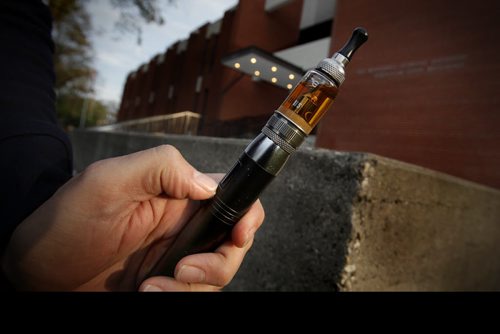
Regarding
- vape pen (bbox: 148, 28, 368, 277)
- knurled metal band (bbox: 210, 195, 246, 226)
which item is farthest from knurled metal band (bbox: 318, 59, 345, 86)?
knurled metal band (bbox: 210, 195, 246, 226)

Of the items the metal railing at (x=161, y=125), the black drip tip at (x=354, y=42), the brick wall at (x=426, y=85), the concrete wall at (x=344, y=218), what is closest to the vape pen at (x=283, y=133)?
the black drip tip at (x=354, y=42)

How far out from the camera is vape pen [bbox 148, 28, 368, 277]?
0.42 meters

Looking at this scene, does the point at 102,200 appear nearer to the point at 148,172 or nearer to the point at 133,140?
the point at 148,172

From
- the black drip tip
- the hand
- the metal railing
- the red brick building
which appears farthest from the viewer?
the red brick building

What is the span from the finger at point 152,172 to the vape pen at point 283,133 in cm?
14

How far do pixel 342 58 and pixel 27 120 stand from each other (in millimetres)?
812

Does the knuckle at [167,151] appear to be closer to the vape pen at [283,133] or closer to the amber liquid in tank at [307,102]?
the vape pen at [283,133]

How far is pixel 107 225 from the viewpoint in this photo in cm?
73

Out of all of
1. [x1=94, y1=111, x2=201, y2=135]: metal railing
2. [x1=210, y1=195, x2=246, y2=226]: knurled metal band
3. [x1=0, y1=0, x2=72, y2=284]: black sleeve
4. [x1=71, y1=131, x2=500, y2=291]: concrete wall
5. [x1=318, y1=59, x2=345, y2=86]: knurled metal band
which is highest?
[x1=318, y1=59, x2=345, y2=86]: knurled metal band

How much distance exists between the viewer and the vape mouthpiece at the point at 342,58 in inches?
16.1

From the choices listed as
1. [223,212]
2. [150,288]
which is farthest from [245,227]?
[150,288]

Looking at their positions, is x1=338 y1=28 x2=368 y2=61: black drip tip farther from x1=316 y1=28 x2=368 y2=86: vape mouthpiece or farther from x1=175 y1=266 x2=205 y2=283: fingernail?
x1=175 y1=266 x2=205 y2=283: fingernail

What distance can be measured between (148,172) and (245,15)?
8.13 m

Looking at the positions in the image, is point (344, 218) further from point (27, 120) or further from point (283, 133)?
point (27, 120)
